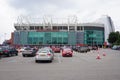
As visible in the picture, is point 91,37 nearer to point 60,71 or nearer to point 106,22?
point 106,22

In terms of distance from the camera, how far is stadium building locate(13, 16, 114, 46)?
401ft

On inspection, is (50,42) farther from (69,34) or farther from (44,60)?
(44,60)

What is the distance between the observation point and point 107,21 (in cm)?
15312

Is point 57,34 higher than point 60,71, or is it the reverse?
point 57,34

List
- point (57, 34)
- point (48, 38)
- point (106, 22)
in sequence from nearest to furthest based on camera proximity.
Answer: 1. point (57, 34)
2. point (48, 38)
3. point (106, 22)

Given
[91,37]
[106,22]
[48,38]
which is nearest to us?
[48,38]

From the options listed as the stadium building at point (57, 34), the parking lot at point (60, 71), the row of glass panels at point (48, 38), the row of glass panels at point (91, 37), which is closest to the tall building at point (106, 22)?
the stadium building at point (57, 34)

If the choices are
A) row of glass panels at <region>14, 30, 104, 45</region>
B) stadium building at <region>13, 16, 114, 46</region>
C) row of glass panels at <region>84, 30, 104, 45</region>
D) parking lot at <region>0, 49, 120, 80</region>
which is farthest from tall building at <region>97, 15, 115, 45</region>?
parking lot at <region>0, 49, 120, 80</region>

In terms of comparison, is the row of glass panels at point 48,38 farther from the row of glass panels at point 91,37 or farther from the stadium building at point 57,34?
the row of glass panels at point 91,37

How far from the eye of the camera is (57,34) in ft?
401

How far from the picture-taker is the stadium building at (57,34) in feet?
401

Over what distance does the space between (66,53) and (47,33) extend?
86.5 metres

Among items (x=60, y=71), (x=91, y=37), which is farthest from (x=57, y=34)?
(x=60, y=71)

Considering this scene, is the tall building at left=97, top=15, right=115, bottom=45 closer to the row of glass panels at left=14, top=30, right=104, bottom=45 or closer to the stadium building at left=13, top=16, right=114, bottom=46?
the stadium building at left=13, top=16, right=114, bottom=46
